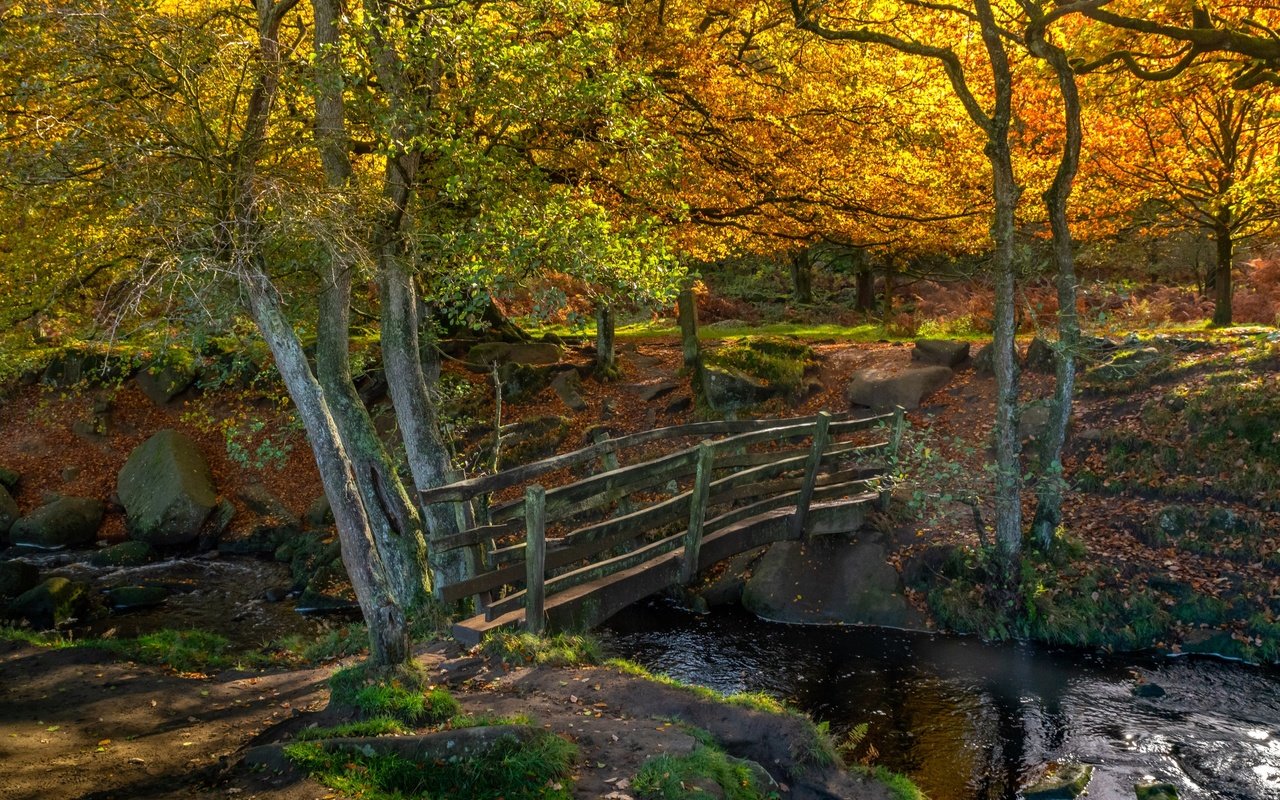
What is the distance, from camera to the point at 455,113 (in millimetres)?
10852

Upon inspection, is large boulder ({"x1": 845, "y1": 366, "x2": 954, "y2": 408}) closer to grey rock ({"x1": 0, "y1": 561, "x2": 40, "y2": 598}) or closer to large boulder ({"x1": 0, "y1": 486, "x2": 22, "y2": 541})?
grey rock ({"x1": 0, "y1": 561, "x2": 40, "y2": 598})

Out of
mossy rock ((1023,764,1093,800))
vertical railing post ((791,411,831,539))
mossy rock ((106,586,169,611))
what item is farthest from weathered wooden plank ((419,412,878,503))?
mossy rock ((106,586,169,611))

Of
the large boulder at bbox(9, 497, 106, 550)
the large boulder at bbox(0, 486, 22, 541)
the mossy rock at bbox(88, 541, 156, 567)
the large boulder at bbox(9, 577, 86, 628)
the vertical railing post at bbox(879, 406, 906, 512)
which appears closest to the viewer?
the vertical railing post at bbox(879, 406, 906, 512)

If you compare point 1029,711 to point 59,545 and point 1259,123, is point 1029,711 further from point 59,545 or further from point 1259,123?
point 59,545

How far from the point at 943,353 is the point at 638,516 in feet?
37.3

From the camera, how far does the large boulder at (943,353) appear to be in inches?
773

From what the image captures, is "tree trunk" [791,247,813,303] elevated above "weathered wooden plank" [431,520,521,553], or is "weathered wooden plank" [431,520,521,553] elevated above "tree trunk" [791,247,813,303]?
"tree trunk" [791,247,813,303]

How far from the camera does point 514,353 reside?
2347 cm

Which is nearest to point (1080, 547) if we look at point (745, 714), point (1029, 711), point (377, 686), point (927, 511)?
point (927, 511)

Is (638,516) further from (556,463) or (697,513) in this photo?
(556,463)

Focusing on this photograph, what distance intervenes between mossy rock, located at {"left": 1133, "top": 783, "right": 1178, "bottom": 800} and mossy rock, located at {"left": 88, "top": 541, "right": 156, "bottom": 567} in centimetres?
1786

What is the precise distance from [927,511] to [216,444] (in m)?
17.5

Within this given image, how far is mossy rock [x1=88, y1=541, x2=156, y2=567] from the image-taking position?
1839cm

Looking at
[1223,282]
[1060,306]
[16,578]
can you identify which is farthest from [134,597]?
[1223,282]
